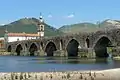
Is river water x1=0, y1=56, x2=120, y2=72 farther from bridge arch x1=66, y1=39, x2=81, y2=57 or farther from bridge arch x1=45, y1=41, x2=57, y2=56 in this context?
bridge arch x1=45, y1=41, x2=57, y2=56

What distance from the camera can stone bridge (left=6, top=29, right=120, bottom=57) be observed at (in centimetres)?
10666

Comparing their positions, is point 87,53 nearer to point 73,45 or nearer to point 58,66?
point 73,45

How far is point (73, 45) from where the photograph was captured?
138m

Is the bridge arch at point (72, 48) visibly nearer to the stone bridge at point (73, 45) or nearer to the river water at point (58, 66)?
the stone bridge at point (73, 45)

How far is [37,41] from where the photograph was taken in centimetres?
16688

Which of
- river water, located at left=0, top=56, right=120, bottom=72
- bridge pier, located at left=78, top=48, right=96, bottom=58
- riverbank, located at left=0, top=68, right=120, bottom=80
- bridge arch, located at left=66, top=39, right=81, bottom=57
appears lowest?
riverbank, located at left=0, top=68, right=120, bottom=80

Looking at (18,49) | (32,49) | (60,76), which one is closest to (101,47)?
(32,49)

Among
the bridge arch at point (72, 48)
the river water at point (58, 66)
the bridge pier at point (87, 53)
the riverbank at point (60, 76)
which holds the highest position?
the bridge arch at point (72, 48)


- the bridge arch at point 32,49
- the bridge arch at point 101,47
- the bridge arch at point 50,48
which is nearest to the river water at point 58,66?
the bridge arch at point 101,47

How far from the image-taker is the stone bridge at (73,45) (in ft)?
350

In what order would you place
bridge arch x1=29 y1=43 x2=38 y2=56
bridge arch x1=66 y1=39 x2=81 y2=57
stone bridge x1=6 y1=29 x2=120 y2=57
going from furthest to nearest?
bridge arch x1=29 y1=43 x2=38 y2=56 < bridge arch x1=66 y1=39 x2=81 y2=57 < stone bridge x1=6 y1=29 x2=120 y2=57

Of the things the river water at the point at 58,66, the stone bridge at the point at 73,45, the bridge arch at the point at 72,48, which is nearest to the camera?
the river water at the point at 58,66

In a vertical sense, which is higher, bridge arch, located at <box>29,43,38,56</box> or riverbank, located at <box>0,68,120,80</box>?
bridge arch, located at <box>29,43,38,56</box>

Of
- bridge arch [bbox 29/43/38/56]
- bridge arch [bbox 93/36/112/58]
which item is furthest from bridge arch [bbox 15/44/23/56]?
bridge arch [bbox 93/36/112/58]
